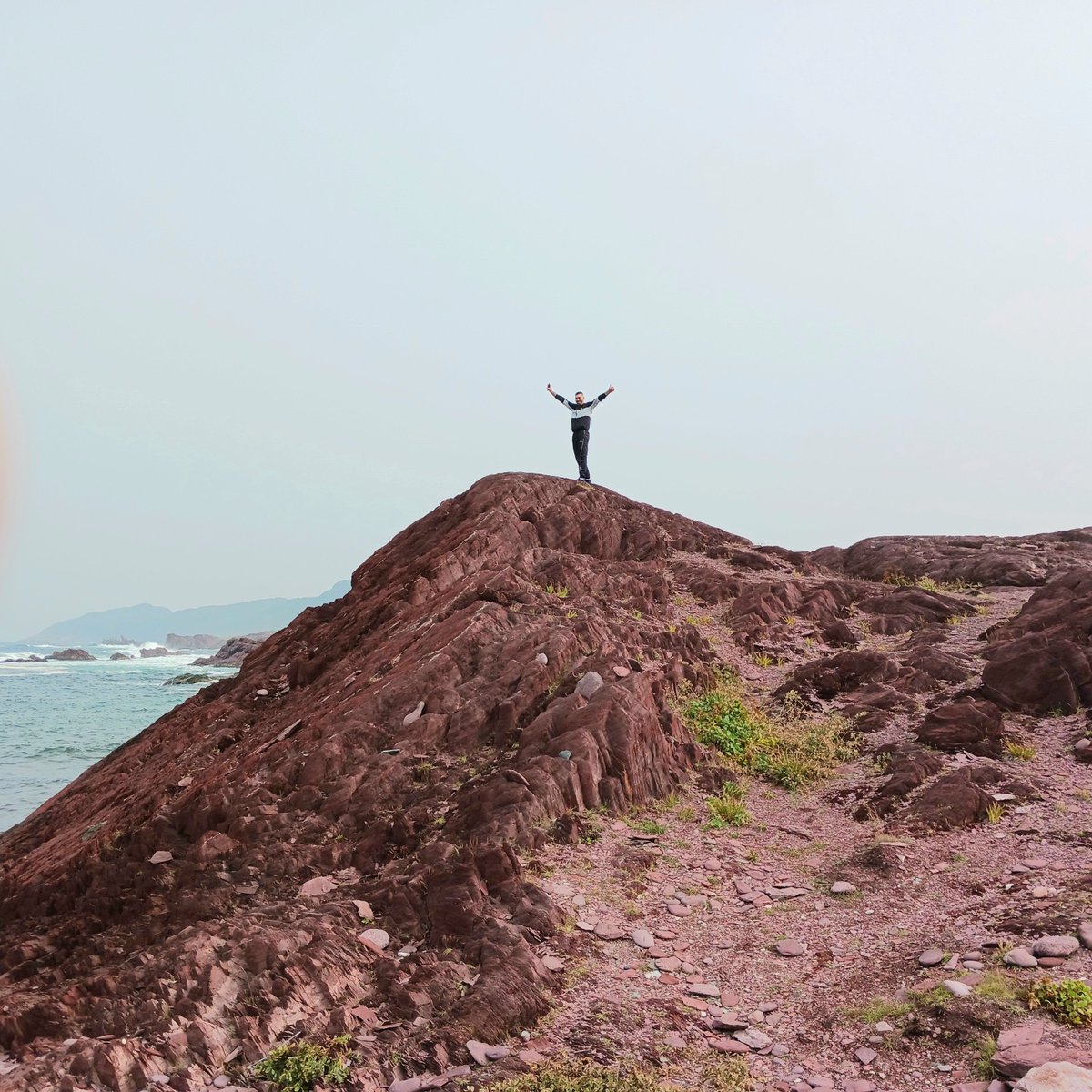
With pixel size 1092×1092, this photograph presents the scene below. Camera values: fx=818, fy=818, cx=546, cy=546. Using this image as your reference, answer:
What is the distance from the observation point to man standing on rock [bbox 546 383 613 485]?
22.0 meters

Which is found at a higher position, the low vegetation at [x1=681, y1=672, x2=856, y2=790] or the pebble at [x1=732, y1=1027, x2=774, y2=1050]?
the low vegetation at [x1=681, y1=672, x2=856, y2=790]

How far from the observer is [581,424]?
22.2m

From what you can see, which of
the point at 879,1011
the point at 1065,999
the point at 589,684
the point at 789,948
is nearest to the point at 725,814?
the point at 589,684

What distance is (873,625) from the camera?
18.9 m

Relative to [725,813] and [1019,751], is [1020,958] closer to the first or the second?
[725,813]

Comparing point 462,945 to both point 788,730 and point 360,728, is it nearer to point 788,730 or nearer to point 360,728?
point 360,728

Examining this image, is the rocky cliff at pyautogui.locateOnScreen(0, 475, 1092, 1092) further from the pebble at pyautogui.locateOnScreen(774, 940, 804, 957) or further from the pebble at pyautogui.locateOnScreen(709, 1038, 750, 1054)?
the pebble at pyautogui.locateOnScreen(774, 940, 804, 957)

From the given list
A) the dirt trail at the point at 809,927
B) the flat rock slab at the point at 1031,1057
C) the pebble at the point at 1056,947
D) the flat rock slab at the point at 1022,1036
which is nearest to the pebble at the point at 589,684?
the dirt trail at the point at 809,927

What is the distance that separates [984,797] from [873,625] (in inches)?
318

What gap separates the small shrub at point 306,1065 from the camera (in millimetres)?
6695

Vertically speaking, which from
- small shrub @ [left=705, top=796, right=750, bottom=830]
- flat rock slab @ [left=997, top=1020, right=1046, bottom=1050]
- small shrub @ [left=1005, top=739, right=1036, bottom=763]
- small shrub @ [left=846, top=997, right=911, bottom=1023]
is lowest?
small shrub @ [left=846, top=997, right=911, bottom=1023]

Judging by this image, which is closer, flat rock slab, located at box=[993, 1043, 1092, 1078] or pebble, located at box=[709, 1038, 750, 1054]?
flat rock slab, located at box=[993, 1043, 1092, 1078]

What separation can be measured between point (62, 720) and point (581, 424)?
41.0 meters

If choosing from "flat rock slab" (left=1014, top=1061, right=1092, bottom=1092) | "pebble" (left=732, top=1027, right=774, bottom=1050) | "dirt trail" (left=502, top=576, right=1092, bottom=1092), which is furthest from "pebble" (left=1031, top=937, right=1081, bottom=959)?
"pebble" (left=732, top=1027, right=774, bottom=1050)
